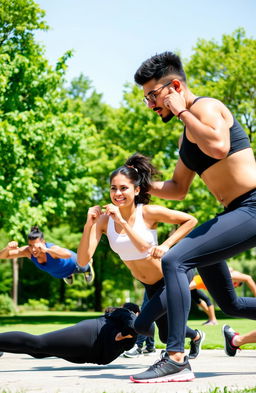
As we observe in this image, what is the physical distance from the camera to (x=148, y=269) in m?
5.57

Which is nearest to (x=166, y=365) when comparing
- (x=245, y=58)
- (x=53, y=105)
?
(x=53, y=105)

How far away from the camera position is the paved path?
384 cm

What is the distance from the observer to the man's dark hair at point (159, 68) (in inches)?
175

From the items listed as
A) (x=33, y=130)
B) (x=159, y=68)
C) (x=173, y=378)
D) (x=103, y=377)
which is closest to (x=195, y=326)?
(x=33, y=130)

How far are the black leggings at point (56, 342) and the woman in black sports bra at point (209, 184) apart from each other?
87cm

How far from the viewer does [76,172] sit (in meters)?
23.2

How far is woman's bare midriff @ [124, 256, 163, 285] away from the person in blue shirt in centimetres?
272

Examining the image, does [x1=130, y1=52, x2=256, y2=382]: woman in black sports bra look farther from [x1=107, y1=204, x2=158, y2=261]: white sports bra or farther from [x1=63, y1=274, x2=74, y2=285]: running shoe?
[x1=63, y1=274, x2=74, y2=285]: running shoe

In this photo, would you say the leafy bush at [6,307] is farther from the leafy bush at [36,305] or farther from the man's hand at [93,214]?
the man's hand at [93,214]

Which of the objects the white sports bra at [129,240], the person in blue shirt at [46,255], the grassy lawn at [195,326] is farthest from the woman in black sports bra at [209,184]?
the grassy lawn at [195,326]

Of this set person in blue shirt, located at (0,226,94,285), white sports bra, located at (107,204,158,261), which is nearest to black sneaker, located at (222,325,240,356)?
white sports bra, located at (107,204,158,261)

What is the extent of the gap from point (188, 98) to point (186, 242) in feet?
3.75

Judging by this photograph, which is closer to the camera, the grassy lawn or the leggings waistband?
the leggings waistband

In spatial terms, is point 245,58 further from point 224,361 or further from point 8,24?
point 224,361
